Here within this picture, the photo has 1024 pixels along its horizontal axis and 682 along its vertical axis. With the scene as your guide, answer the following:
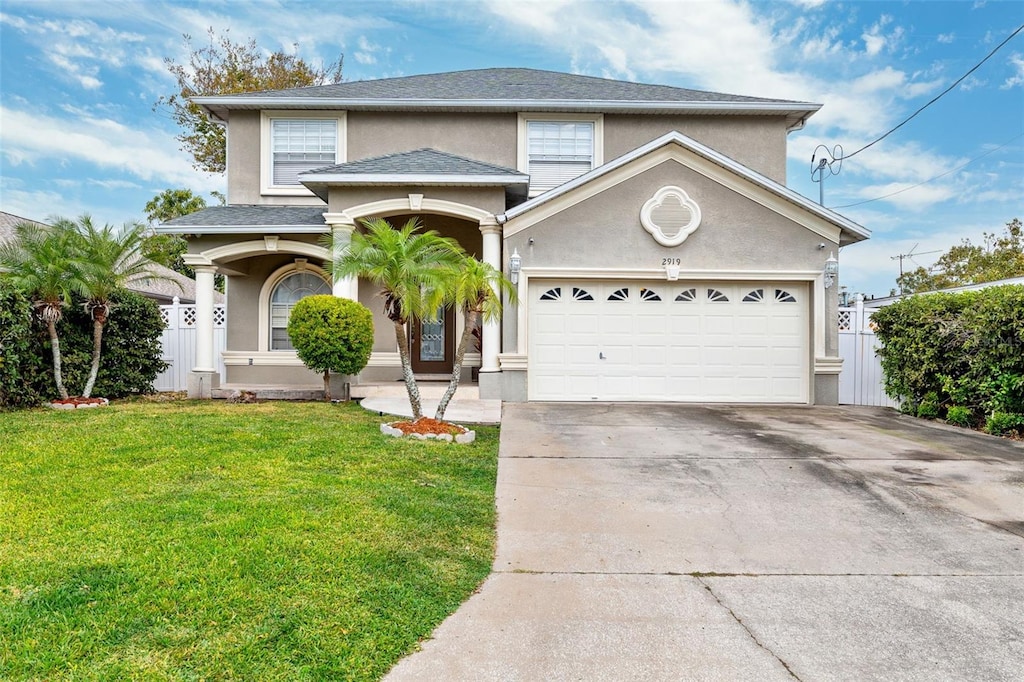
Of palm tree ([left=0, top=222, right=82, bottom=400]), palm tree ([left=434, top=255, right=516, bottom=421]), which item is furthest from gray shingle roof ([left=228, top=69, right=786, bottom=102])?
palm tree ([left=434, top=255, right=516, bottom=421])

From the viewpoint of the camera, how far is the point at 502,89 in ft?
47.4

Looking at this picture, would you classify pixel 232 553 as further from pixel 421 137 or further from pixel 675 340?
pixel 421 137

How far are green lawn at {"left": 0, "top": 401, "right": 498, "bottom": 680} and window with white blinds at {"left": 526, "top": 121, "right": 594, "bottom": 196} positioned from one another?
8.72m

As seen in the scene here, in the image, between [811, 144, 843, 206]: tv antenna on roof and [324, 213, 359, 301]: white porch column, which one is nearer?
[324, 213, 359, 301]: white porch column

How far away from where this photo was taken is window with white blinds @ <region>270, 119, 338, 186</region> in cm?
1370

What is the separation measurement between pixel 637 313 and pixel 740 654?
872 cm

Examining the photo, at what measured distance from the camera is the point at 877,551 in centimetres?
416

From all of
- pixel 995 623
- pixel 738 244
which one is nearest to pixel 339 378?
pixel 738 244

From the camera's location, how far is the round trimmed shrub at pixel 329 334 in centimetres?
993

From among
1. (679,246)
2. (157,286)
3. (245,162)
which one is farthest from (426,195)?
(157,286)

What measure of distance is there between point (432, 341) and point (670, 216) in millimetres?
6170

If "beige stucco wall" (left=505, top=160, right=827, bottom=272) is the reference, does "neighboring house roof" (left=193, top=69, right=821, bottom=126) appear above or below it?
above

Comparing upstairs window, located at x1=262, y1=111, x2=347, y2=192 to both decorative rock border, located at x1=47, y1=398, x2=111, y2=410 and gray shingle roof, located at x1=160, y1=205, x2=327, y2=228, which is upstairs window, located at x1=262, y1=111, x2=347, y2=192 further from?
decorative rock border, located at x1=47, y1=398, x2=111, y2=410

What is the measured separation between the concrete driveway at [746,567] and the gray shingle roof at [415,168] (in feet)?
19.2
